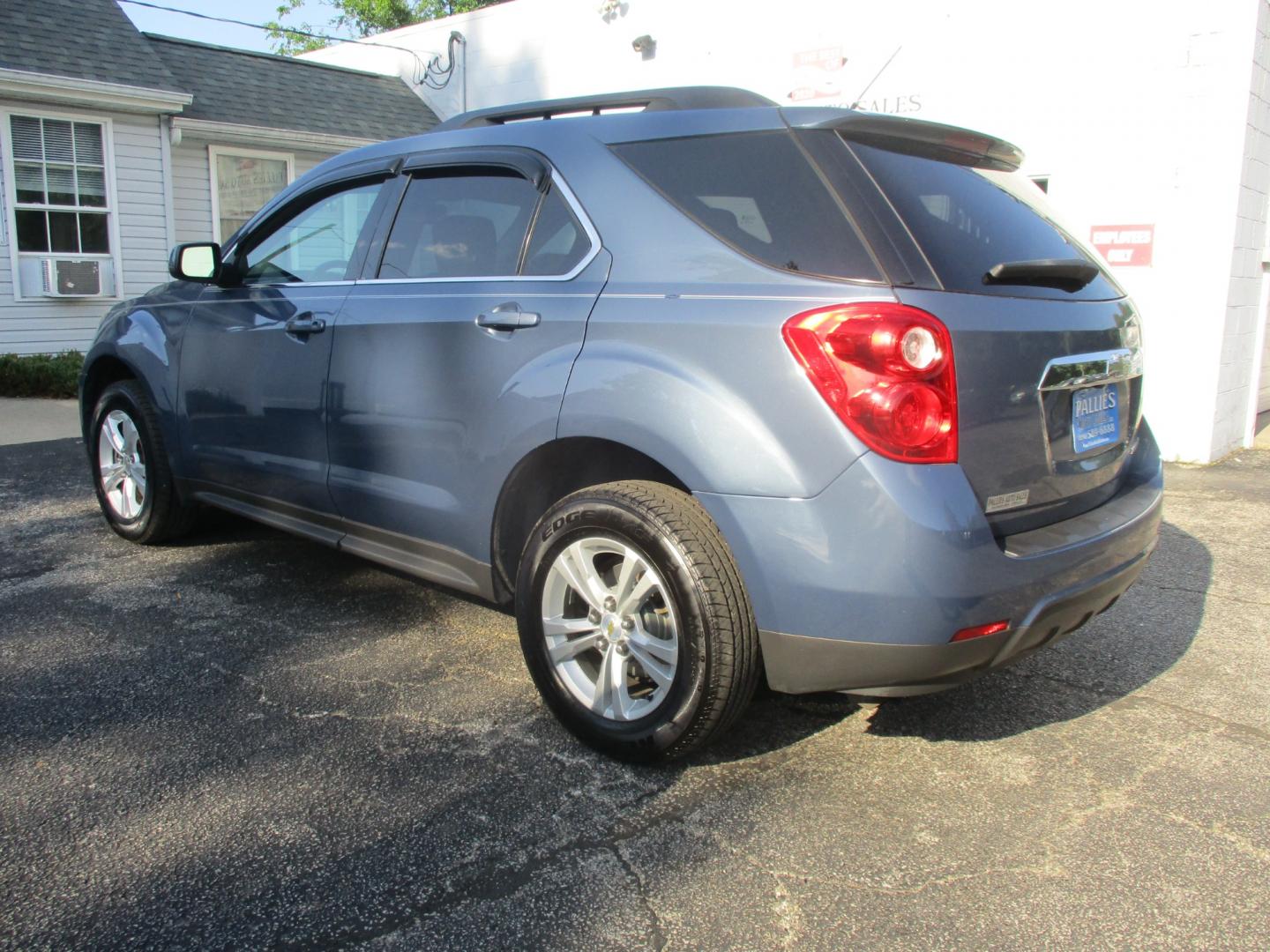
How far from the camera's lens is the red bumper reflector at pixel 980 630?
2.42 meters

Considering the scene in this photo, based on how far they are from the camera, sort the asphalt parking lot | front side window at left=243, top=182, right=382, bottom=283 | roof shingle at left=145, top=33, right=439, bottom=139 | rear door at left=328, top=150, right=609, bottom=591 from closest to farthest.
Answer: the asphalt parking lot < rear door at left=328, top=150, right=609, bottom=591 < front side window at left=243, top=182, right=382, bottom=283 < roof shingle at left=145, top=33, right=439, bottom=139

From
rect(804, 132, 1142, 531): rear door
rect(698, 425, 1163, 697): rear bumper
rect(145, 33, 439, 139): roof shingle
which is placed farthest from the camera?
rect(145, 33, 439, 139): roof shingle

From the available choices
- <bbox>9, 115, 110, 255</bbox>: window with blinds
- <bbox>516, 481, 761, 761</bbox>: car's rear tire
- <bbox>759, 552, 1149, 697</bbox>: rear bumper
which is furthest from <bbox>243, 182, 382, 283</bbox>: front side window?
<bbox>9, 115, 110, 255</bbox>: window with blinds

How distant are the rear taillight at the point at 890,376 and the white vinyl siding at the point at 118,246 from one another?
36.5ft

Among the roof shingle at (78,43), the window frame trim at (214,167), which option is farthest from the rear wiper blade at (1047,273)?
the window frame trim at (214,167)

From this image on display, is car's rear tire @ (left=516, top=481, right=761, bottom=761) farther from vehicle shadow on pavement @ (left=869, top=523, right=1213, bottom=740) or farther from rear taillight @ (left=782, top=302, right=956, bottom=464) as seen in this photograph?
vehicle shadow on pavement @ (left=869, top=523, right=1213, bottom=740)

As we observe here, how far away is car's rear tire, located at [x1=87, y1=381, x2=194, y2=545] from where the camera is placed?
4.75 meters

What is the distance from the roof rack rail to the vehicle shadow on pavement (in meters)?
1.87

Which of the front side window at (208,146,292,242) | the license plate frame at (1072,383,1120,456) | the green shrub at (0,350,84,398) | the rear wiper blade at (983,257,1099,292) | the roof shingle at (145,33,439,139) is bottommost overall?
the green shrub at (0,350,84,398)

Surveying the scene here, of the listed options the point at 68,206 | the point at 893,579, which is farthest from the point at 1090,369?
the point at 68,206

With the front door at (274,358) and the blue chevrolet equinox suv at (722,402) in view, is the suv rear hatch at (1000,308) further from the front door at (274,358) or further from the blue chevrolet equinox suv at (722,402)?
the front door at (274,358)

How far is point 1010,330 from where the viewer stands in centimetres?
256

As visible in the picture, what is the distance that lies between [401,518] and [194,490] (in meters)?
1.59

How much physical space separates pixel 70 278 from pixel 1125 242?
428 inches
